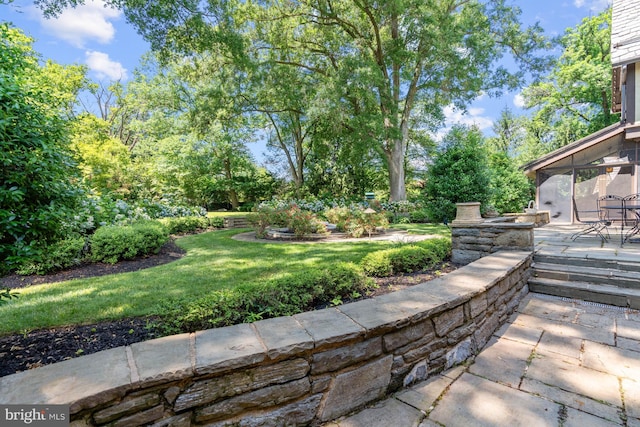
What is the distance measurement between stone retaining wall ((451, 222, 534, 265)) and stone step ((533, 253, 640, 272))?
272mm

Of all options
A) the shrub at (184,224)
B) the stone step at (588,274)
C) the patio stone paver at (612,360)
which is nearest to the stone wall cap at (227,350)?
the patio stone paver at (612,360)

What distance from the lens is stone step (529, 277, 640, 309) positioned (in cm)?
300

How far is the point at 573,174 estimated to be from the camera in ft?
30.3

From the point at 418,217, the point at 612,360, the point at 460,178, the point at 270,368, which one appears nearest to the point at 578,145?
the point at 460,178

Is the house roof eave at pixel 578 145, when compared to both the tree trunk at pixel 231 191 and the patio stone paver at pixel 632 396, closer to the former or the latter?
the patio stone paver at pixel 632 396

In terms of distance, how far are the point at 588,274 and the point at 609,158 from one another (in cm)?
799

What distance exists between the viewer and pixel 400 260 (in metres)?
3.48

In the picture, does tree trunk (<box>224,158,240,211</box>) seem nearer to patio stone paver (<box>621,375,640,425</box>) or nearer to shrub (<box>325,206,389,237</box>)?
shrub (<box>325,206,389,237</box>)

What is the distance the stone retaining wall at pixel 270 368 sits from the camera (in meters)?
1.19

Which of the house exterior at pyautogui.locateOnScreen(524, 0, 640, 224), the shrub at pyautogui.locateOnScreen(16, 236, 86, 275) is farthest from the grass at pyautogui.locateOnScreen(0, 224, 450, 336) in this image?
the house exterior at pyautogui.locateOnScreen(524, 0, 640, 224)

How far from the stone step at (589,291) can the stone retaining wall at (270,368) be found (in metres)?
1.94

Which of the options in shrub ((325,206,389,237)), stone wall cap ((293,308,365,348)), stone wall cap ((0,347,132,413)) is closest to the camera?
stone wall cap ((0,347,132,413))

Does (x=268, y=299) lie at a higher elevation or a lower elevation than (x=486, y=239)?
lower

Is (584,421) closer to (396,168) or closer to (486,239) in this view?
(486,239)
